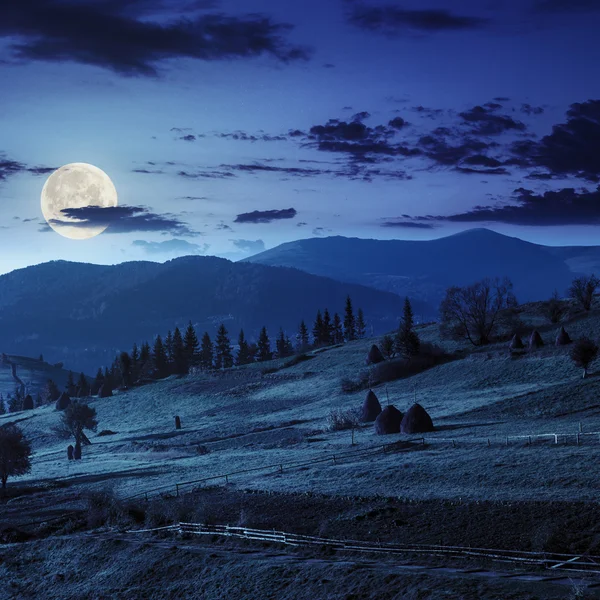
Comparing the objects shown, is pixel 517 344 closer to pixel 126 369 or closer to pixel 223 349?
pixel 223 349

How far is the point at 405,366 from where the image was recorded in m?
107

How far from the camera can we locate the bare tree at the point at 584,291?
122 m

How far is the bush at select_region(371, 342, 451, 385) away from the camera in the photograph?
346ft

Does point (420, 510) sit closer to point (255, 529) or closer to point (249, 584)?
point (255, 529)

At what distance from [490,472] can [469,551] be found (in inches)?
529

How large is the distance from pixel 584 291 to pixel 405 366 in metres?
38.6

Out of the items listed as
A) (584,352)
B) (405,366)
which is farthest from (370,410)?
(405,366)

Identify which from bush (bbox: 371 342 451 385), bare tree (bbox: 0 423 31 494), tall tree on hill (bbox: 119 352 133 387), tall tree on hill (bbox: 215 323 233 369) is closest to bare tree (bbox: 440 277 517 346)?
bush (bbox: 371 342 451 385)

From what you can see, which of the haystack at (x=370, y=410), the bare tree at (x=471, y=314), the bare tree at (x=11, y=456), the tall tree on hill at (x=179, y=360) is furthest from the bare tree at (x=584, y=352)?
the tall tree on hill at (x=179, y=360)

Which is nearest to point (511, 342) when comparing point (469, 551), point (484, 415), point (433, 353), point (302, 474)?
point (433, 353)

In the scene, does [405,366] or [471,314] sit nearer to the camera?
[405,366]

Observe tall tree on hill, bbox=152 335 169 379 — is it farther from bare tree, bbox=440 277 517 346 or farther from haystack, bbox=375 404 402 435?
haystack, bbox=375 404 402 435

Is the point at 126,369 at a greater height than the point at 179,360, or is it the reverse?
the point at 179,360

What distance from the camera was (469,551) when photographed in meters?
29.9
